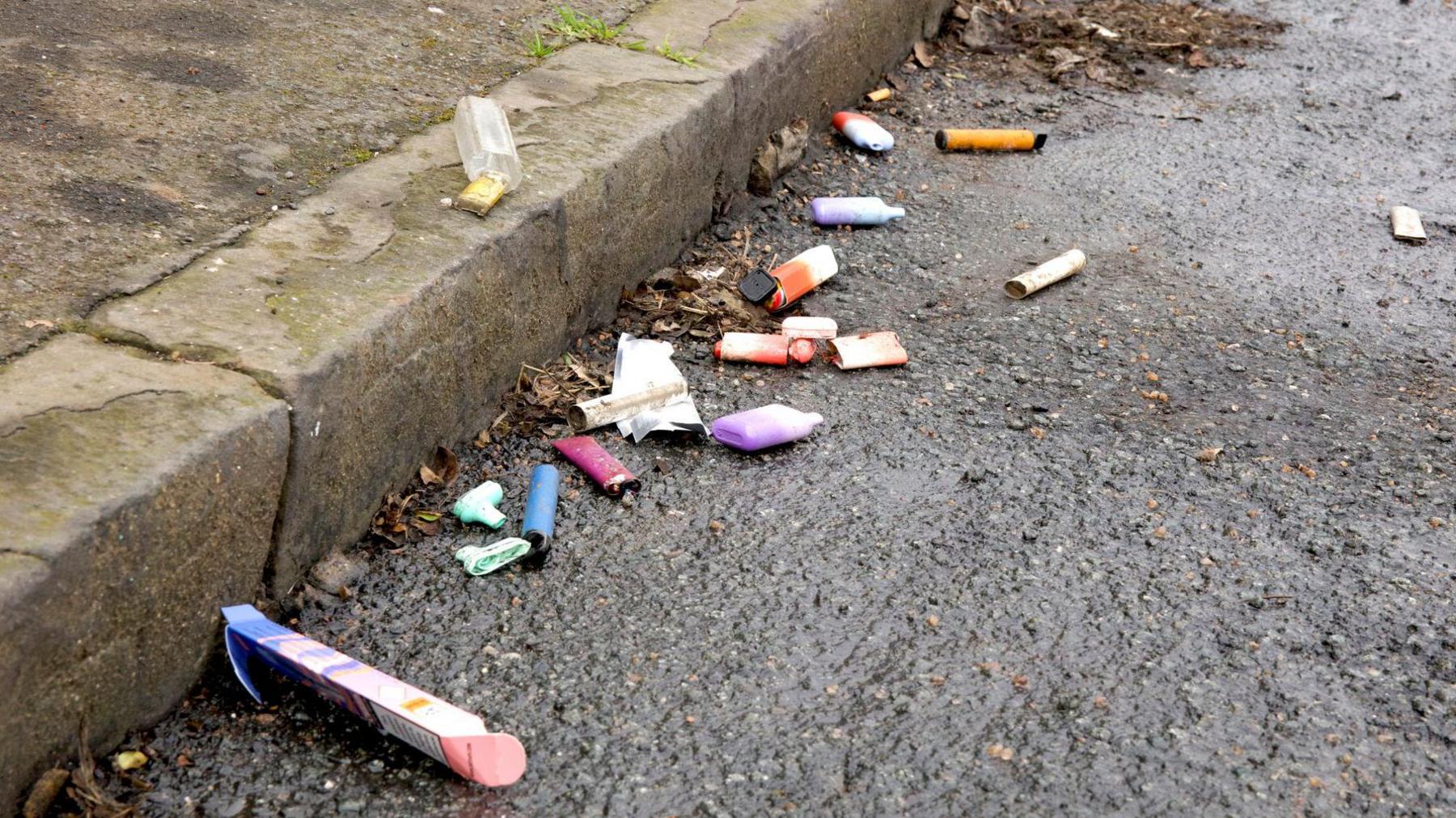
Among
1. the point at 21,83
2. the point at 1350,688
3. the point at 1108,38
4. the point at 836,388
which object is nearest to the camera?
the point at 1350,688

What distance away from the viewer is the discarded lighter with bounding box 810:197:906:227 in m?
3.45

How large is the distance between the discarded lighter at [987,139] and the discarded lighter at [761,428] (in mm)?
1671

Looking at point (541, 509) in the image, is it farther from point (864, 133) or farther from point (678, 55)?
point (864, 133)

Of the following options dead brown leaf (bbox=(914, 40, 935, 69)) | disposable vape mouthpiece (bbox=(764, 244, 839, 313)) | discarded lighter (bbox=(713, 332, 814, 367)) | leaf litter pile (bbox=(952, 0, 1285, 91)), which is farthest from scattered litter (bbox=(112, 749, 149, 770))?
leaf litter pile (bbox=(952, 0, 1285, 91))

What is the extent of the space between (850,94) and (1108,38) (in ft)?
4.35

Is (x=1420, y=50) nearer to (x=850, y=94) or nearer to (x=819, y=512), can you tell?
(x=850, y=94)

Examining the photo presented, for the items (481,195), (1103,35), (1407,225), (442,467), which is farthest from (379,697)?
(1103,35)

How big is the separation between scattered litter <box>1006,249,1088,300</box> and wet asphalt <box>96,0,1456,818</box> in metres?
0.04

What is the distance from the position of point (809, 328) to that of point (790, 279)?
0.71 feet

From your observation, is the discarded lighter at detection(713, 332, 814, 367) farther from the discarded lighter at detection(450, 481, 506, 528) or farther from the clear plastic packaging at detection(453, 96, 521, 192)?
the discarded lighter at detection(450, 481, 506, 528)

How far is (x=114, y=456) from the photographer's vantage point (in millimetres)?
1679

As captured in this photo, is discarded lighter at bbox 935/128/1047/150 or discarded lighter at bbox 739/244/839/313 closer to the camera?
discarded lighter at bbox 739/244/839/313

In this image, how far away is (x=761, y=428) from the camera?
2510mm

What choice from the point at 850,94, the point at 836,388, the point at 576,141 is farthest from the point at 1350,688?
the point at 850,94
